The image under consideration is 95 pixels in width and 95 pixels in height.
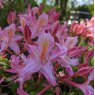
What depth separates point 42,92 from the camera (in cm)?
106

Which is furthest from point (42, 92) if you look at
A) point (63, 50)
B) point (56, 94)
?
point (63, 50)

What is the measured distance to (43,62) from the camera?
1005 mm

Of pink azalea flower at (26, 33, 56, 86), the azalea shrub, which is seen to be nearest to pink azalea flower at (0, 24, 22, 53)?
the azalea shrub

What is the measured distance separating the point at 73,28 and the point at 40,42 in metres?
1.06

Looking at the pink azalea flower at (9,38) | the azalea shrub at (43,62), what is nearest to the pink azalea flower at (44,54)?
the azalea shrub at (43,62)

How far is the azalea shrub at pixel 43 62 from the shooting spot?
39.3 inches

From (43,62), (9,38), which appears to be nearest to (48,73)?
(43,62)

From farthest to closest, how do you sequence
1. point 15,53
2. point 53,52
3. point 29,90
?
point 15,53 < point 29,90 < point 53,52

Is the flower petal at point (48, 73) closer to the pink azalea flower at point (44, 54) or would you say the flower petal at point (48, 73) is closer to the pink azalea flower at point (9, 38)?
the pink azalea flower at point (44, 54)

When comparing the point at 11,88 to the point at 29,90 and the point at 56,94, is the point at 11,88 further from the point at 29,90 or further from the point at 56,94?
the point at 56,94

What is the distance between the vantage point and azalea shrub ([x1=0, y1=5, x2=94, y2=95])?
999 millimetres

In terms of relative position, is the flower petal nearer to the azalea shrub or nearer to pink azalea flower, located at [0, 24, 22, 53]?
the azalea shrub

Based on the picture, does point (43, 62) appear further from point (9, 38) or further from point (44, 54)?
point (9, 38)

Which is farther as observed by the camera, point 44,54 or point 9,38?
point 9,38
